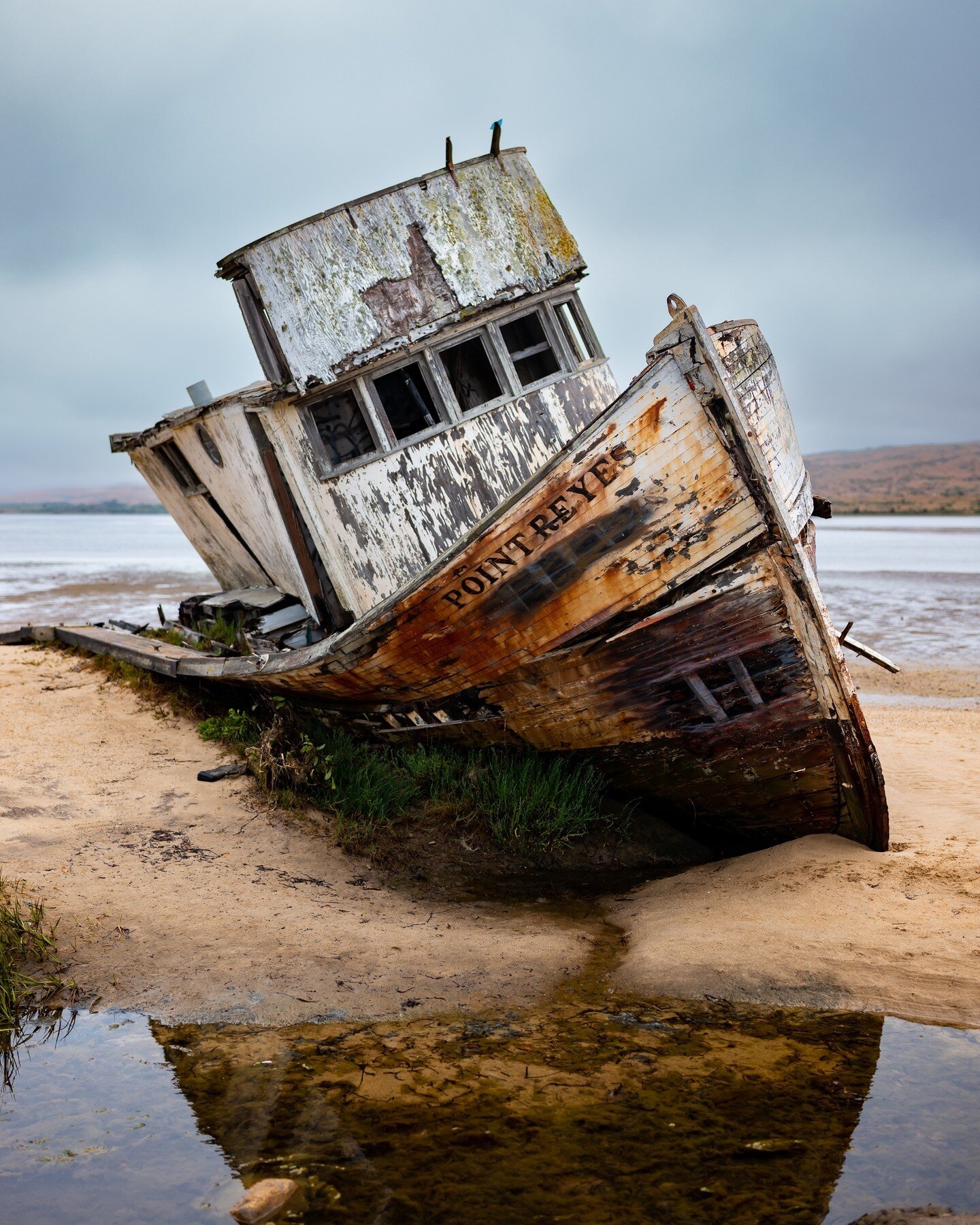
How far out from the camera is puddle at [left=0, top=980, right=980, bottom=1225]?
8.46 ft

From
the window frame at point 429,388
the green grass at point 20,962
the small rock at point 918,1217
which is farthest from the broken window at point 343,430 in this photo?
the small rock at point 918,1217

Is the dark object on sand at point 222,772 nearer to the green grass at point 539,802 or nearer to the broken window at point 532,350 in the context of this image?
the green grass at point 539,802

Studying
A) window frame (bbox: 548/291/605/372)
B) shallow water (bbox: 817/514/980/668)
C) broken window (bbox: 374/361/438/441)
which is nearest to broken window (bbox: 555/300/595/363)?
window frame (bbox: 548/291/605/372)

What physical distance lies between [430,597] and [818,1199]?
3.07m

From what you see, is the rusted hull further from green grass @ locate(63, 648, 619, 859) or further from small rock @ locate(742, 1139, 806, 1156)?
small rock @ locate(742, 1139, 806, 1156)

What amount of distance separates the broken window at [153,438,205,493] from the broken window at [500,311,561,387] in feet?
11.0

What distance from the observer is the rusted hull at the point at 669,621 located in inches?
181

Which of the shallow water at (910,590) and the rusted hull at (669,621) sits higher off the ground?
the rusted hull at (669,621)

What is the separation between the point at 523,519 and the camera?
468 cm

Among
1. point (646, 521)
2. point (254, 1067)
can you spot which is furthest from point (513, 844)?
point (254, 1067)

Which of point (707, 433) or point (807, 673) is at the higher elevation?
point (707, 433)

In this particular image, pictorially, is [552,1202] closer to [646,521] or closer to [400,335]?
[646,521]

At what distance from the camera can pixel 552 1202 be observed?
2.55 meters

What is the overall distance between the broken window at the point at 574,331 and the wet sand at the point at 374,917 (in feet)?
12.4
